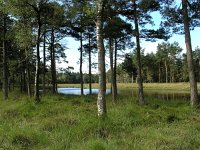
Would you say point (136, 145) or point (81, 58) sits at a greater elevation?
point (81, 58)

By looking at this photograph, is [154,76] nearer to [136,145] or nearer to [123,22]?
[123,22]

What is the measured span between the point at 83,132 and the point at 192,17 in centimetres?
1441

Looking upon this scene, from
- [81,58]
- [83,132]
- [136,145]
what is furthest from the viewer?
[81,58]

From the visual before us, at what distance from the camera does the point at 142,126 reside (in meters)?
10.3

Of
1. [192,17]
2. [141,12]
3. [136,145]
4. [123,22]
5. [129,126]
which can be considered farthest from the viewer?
[123,22]

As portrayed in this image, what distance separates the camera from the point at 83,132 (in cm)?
896

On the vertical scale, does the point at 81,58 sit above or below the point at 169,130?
above

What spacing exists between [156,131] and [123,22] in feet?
54.5

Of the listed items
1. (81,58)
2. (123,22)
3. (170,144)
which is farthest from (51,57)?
(170,144)

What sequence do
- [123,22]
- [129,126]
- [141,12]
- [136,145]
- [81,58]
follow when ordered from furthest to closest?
[81,58] < [123,22] < [141,12] < [129,126] < [136,145]

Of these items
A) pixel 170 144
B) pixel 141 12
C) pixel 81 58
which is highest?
pixel 141 12

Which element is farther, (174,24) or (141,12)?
(141,12)

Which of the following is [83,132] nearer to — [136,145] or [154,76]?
[136,145]

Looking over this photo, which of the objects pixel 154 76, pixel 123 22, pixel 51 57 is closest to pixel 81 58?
pixel 51 57
